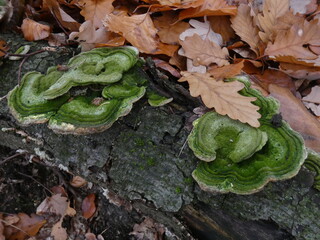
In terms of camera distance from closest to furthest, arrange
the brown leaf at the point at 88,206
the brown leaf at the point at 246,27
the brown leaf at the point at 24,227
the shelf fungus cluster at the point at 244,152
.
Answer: the shelf fungus cluster at the point at 244,152 → the brown leaf at the point at 246,27 → the brown leaf at the point at 24,227 → the brown leaf at the point at 88,206

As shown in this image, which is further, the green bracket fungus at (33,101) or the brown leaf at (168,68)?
the brown leaf at (168,68)

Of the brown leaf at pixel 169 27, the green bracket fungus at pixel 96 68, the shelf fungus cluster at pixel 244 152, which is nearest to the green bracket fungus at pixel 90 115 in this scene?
the green bracket fungus at pixel 96 68

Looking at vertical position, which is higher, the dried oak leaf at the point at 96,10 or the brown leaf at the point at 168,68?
the dried oak leaf at the point at 96,10

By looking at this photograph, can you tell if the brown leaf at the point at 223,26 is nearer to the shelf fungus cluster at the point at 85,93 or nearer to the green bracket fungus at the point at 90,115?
the shelf fungus cluster at the point at 85,93

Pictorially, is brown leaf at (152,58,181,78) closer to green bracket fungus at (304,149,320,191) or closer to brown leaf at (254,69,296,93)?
brown leaf at (254,69,296,93)

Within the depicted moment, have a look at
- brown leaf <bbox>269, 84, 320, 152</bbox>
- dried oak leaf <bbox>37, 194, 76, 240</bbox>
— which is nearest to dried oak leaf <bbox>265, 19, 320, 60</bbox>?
brown leaf <bbox>269, 84, 320, 152</bbox>

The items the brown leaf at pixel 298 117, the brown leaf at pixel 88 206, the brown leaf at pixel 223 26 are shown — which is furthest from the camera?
the brown leaf at pixel 88 206
